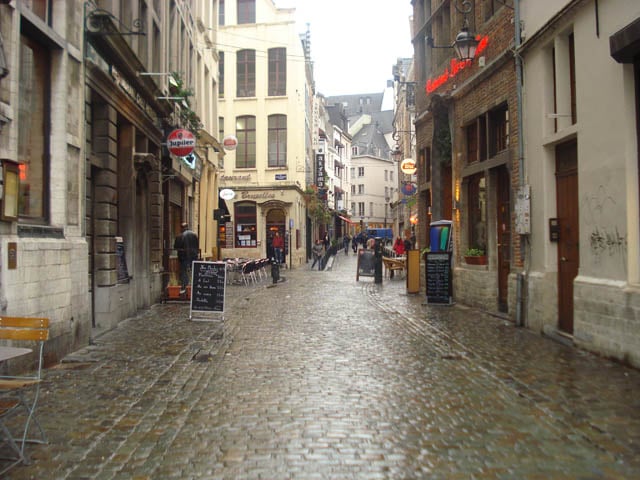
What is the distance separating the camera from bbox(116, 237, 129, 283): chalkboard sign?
11.4 meters

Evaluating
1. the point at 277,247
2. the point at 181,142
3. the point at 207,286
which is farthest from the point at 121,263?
the point at 277,247

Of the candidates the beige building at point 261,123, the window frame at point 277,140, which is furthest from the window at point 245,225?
the window frame at point 277,140

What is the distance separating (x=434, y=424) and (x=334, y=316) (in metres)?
7.05

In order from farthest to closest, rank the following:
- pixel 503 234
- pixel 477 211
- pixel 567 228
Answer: pixel 477 211
pixel 503 234
pixel 567 228

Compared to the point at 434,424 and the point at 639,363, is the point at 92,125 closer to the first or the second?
the point at 434,424

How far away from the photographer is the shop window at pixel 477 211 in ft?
43.8

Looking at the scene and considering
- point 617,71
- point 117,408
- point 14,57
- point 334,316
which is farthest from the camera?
point 334,316

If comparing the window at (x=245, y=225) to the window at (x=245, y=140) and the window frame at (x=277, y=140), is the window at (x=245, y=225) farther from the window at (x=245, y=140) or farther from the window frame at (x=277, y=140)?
the window frame at (x=277, y=140)

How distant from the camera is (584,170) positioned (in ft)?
27.4

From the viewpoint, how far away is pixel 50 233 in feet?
25.3

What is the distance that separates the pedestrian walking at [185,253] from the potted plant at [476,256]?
21.1ft

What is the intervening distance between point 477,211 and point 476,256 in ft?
3.79

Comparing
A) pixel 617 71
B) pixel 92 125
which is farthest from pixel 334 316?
pixel 617 71

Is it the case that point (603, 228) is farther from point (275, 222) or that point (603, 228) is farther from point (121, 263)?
point (275, 222)
